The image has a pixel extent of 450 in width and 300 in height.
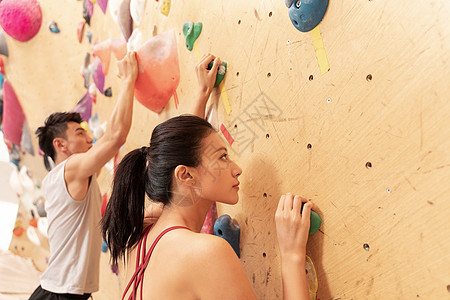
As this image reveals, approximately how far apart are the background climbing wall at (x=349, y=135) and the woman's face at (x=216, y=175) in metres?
0.14

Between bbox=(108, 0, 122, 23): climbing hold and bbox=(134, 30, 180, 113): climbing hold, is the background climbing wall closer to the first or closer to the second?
bbox=(134, 30, 180, 113): climbing hold

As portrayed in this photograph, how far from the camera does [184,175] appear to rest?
1.09m

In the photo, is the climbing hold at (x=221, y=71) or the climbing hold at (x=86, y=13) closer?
the climbing hold at (x=221, y=71)

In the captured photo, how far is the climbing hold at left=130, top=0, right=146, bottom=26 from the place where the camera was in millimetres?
2020

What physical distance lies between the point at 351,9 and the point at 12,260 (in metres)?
3.44

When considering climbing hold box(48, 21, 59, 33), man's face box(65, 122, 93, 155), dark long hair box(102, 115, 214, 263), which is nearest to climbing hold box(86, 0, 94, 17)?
climbing hold box(48, 21, 59, 33)

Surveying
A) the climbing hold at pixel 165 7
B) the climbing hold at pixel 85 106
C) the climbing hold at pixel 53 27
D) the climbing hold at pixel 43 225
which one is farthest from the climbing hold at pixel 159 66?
the climbing hold at pixel 43 225

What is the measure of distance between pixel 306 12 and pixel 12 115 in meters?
2.97

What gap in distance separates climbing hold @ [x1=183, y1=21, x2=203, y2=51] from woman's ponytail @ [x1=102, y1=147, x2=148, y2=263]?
596 millimetres

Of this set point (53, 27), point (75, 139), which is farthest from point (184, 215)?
point (53, 27)

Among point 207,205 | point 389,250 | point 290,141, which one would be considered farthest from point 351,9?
point 207,205

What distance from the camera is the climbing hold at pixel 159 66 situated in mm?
1702

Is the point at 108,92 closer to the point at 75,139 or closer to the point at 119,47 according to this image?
the point at 119,47

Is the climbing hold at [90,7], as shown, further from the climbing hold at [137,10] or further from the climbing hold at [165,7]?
the climbing hold at [165,7]
